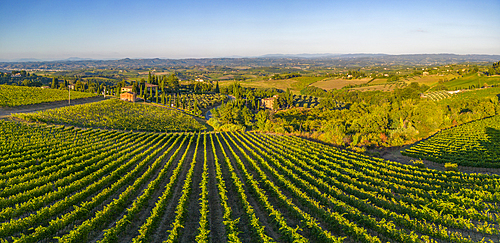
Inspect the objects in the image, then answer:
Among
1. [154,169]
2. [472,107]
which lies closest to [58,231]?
[154,169]

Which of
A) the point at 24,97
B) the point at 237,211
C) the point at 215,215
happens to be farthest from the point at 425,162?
the point at 24,97

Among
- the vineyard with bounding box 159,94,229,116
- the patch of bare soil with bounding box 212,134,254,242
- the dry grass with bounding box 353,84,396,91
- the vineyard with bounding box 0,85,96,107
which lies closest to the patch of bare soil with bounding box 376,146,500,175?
the patch of bare soil with bounding box 212,134,254,242

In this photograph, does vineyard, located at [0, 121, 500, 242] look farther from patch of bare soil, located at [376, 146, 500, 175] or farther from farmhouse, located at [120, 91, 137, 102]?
farmhouse, located at [120, 91, 137, 102]

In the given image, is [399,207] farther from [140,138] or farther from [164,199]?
[140,138]

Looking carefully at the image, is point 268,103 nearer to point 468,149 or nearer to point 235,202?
point 468,149

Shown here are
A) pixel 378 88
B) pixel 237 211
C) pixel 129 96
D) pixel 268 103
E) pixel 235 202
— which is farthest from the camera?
pixel 378 88
